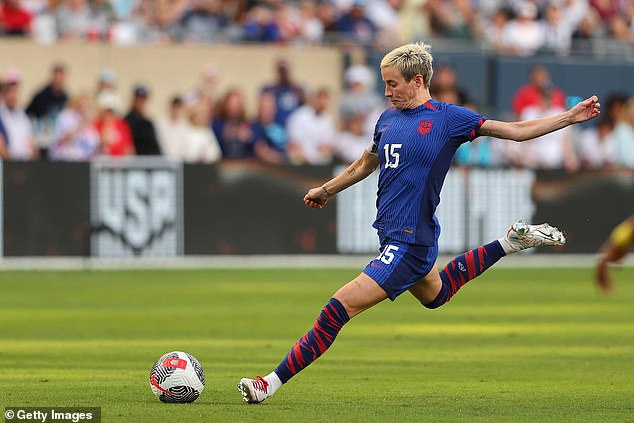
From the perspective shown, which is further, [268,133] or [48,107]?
[268,133]

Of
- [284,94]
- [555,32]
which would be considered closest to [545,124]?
[284,94]

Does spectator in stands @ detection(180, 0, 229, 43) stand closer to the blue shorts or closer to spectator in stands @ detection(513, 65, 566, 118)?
spectator in stands @ detection(513, 65, 566, 118)

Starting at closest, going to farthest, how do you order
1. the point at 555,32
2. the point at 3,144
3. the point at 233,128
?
the point at 3,144 → the point at 233,128 → the point at 555,32

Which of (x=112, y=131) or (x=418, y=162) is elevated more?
(x=418, y=162)

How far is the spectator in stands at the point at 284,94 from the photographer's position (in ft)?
89.0

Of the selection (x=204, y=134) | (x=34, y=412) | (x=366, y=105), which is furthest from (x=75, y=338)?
(x=366, y=105)

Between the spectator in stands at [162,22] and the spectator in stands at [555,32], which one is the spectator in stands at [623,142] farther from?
the spectator in stands at [162,22]

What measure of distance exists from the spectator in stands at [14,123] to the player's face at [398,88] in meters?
15.2

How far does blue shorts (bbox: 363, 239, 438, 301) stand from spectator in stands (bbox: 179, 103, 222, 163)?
16246mm

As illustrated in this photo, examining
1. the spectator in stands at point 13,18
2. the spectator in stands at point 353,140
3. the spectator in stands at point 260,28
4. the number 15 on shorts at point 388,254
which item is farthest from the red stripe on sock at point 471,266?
the spectator in stands at point 260,28

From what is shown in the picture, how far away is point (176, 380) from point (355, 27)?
2038 cm

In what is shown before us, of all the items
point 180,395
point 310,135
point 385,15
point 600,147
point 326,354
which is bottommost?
point 326,354

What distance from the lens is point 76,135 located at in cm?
2527

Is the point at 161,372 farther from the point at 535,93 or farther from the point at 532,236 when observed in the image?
the point at 535,93
